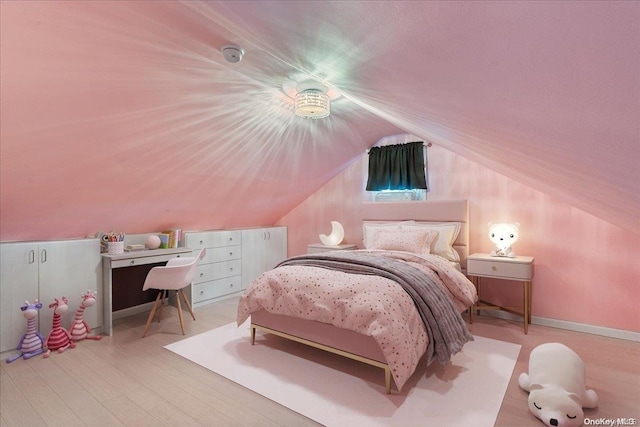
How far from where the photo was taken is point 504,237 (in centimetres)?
330

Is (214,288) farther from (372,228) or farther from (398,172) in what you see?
(398,172)

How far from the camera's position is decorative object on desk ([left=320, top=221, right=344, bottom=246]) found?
4617mm

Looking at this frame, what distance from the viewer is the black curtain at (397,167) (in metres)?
4.05

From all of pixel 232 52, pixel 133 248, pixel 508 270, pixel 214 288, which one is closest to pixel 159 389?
pixel 133 248

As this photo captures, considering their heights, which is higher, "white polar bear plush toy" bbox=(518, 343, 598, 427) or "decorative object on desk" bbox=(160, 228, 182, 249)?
"decorative object on desk" bbox=(160, 228, 182, 249)

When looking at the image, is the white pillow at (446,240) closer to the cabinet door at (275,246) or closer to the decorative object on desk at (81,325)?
the cabinet door at (275,246)

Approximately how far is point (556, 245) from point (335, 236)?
8.65 ft

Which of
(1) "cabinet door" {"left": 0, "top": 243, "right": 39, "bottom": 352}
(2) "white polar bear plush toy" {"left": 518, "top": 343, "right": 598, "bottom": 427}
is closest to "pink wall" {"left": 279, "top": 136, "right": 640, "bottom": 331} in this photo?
(2) "white polar bear plush toy" {"left": 518, "top": 343, "right": 598, "bottom": 427}

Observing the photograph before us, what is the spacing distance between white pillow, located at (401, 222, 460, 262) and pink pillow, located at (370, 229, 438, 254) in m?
0.08

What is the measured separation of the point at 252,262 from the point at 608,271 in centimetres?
424

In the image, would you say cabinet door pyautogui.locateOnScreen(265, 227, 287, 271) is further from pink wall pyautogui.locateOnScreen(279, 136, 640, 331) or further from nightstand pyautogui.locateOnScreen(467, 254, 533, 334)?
nightstand pyautogui.locateOnScreen(467, 254, 533, 334)

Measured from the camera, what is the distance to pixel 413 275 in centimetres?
245

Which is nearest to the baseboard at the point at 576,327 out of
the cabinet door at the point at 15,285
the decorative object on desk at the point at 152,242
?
the decorative object on desk at the point at 152,242

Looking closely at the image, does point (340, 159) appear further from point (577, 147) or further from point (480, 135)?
point (577, 147)
